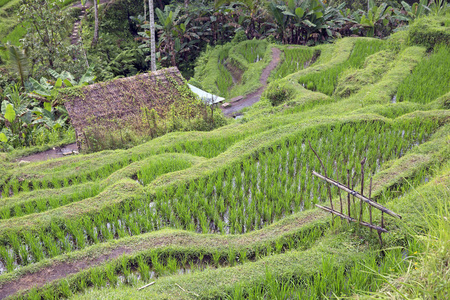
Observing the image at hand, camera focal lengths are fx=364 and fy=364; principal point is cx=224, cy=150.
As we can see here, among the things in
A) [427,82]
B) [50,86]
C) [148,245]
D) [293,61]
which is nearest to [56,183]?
[148,245]

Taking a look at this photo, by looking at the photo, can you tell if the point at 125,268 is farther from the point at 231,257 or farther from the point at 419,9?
the point at 419,9

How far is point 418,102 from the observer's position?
6.41 m

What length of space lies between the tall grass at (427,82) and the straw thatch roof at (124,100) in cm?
425

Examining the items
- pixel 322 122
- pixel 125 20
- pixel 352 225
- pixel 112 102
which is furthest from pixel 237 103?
pixel 125 20

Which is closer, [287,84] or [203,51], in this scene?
[287,84]

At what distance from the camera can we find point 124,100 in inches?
296

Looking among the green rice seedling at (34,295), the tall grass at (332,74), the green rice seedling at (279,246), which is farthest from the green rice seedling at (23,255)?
the tall grass at (332,74)

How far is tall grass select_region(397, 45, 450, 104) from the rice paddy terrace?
32 mm

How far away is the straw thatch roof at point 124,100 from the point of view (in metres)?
7.00

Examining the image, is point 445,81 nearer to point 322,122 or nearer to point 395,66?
point 395,66

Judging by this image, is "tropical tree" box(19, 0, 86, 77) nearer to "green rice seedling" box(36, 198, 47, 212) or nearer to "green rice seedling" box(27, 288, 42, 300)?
"green rice seedling" box(36, 198, 47, 212)

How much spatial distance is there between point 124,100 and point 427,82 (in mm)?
5914

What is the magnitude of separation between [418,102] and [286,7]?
263 inches

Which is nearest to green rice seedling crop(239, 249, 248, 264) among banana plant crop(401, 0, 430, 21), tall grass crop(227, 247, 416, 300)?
tall grass crop(227, 247, 416, 300)
